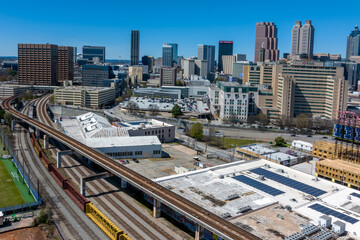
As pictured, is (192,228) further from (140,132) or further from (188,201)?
(140,132)

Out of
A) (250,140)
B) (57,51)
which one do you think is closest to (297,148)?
(250,140)

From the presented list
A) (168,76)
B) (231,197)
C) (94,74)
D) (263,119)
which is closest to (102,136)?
(231,197)

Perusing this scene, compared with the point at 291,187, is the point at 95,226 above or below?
below

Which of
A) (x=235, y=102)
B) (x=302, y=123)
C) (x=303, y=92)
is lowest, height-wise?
(x=302, y=123)

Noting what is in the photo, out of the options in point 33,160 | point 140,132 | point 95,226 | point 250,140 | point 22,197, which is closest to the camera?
point 95,226

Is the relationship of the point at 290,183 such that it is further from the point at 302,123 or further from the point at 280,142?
the point at 302,123
